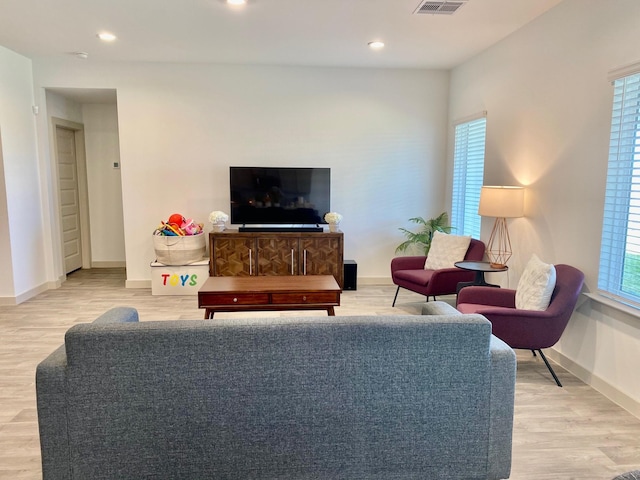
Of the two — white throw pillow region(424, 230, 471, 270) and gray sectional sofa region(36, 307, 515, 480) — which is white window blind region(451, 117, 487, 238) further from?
gray sectional sofa region(36, 307, 515, 480)

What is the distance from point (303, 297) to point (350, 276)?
2.00 metres

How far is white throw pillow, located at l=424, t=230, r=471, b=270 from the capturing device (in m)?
4.62

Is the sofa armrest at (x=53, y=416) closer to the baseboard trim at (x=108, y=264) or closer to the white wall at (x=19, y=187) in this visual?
the white wall at (x=19, y=187)

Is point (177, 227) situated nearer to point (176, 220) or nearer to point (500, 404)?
point (176, 220)

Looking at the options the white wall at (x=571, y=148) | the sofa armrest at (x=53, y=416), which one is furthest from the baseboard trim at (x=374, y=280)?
the sofa armrest at (x=53, y=416)

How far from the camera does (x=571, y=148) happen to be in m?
3.27

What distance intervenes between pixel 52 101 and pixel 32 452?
483cm

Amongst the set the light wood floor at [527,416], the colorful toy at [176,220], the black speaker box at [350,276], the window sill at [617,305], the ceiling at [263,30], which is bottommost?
the light wood floor at [527,416]

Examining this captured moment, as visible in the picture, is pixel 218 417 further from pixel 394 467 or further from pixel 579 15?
pixel 579 15

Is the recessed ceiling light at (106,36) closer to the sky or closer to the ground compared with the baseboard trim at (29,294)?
closer to the sky

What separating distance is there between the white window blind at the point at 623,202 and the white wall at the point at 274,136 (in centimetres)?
302

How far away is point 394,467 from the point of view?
1829 mm

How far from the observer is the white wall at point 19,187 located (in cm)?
477

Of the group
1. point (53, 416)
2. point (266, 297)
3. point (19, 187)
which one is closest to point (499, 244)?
point (266, 297)
